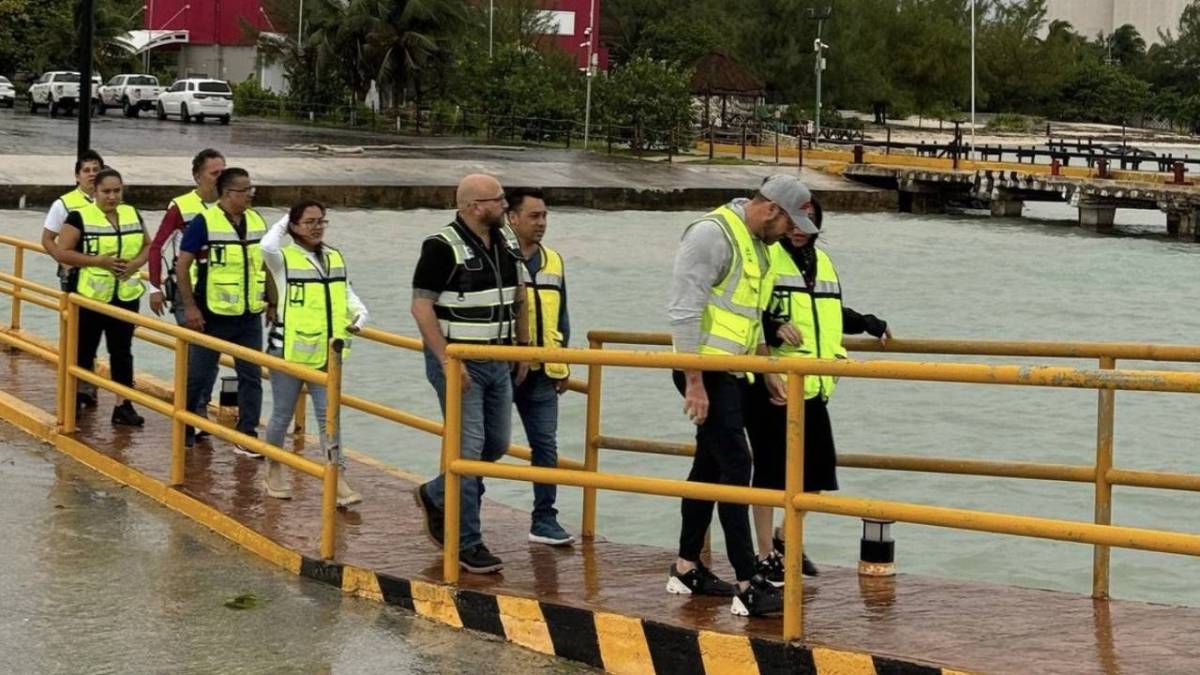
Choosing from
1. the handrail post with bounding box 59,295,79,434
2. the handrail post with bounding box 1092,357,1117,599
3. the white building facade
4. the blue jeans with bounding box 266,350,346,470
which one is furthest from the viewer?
the white building facade

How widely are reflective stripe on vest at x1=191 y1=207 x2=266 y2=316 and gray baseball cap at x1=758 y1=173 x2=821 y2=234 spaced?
4.28 meters

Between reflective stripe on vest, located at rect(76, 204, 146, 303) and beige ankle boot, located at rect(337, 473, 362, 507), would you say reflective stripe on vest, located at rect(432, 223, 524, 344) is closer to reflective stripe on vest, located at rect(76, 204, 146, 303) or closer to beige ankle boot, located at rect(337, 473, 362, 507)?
beige ankle boot, located at rect(337, 473, 362, 507)

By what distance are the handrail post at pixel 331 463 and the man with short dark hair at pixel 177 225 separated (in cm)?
267

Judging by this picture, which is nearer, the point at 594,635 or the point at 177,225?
the point at 594,635

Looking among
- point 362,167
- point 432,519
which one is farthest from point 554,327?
point 362,167

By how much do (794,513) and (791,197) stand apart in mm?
1251

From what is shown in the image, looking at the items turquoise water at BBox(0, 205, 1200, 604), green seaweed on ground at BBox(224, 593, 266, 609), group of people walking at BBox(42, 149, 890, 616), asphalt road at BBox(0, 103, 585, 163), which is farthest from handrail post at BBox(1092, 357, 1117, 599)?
asphalt road at BBox(0, 103, 585, 163)

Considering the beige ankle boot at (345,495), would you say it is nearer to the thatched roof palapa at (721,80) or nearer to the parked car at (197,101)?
the parked car at (197,101)

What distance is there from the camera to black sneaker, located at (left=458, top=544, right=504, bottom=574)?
26.5 feet

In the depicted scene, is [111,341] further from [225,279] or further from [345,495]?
[345,495]

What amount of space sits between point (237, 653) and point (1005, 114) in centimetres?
11314

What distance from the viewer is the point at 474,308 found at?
8172 millimetres

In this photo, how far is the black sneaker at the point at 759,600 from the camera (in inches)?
284

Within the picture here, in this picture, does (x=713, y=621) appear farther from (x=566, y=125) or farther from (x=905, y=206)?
(x=566, y=125)
